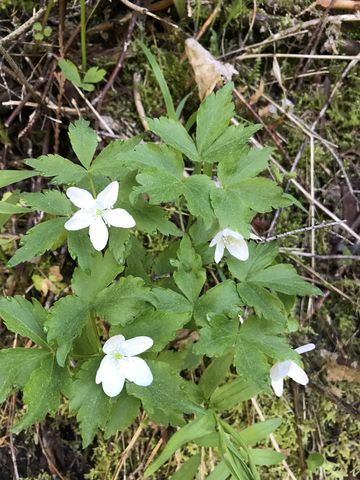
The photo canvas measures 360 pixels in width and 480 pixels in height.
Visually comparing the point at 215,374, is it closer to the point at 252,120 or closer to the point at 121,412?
the point at 121,412

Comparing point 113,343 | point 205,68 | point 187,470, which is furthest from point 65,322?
point 205,68

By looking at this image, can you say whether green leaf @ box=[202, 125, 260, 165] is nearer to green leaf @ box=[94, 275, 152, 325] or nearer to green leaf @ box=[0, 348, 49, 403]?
green leaf @ box=[94, 275, 152, 325]

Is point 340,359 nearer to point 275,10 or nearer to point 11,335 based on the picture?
point 11,335

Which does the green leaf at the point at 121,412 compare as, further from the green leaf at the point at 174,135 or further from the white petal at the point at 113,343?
the green leaf at the point at 174,135

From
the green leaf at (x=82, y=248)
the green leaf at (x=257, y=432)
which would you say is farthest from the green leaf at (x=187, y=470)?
the green leaf at (x=82, y=248)

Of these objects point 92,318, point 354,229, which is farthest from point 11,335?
point 354,229
